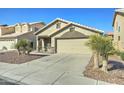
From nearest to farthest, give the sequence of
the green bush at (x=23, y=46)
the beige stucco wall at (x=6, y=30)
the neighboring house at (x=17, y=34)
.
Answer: the green bush at (x=23, y=46), the neighboring house at (x=17, y=34), the beige stucco wall at (x=6, y=30)

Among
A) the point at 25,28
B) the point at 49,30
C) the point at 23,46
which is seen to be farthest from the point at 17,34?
the point at 23,46

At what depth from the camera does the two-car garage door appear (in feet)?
73.5

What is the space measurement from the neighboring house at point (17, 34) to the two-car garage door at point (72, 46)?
5.15m

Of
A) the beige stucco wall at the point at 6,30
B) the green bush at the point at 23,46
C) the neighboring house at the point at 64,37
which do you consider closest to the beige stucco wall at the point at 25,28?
the beige stucco wall at the point at 6,30

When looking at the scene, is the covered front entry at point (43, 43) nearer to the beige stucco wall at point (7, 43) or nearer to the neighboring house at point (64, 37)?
the neighboring house at point (64, 37)

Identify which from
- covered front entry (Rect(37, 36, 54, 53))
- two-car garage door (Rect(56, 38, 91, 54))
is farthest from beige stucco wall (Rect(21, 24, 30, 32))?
two-car garage door (Rect(56, 38, 91, 54))

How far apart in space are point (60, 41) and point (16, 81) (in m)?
15.7

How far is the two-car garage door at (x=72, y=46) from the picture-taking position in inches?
882

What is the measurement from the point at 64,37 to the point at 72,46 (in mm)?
1513
